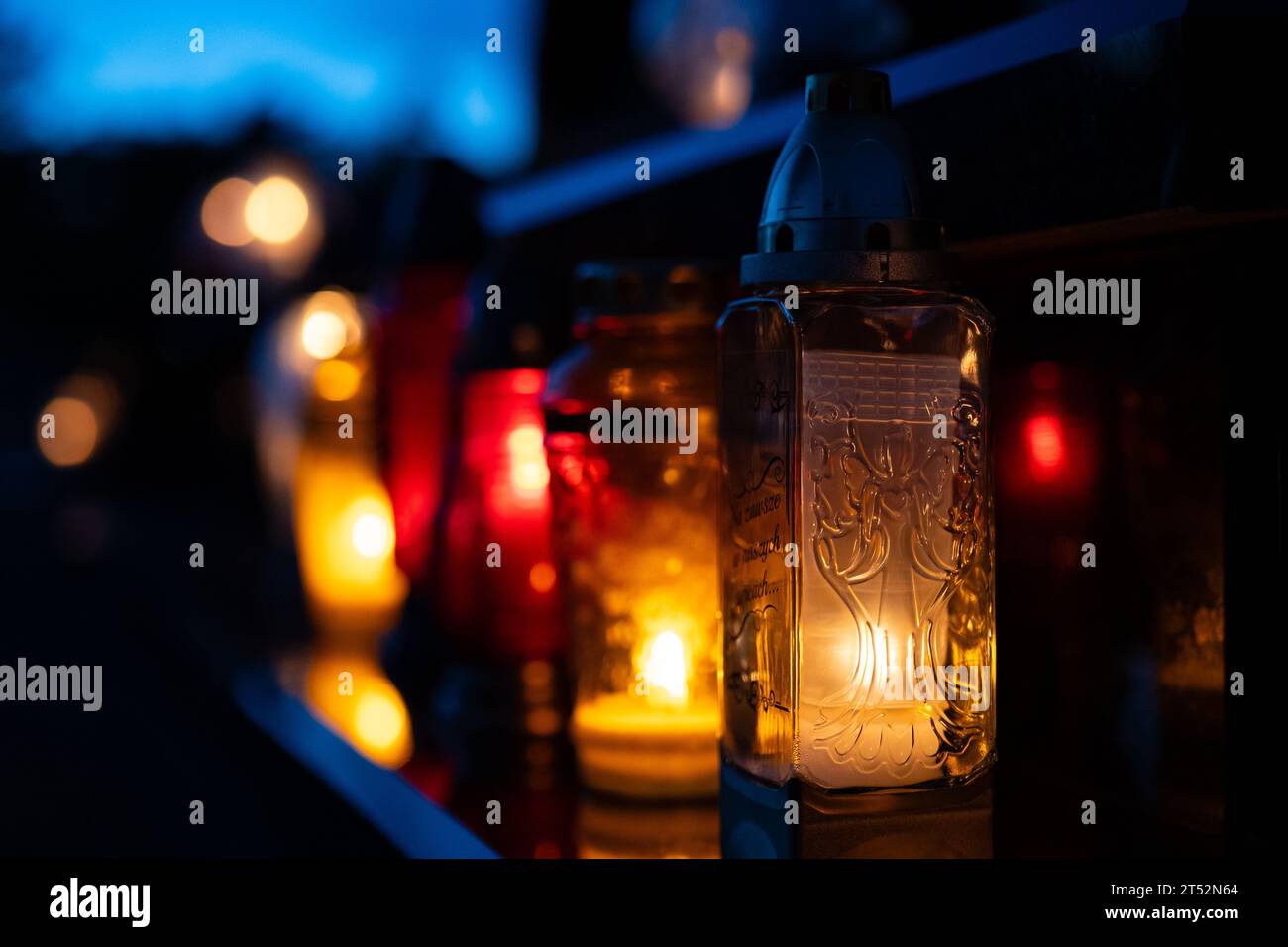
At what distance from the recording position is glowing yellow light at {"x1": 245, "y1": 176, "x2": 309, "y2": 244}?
1.79 m

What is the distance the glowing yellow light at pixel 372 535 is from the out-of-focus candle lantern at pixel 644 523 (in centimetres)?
63

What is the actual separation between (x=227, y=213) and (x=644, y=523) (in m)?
1.25

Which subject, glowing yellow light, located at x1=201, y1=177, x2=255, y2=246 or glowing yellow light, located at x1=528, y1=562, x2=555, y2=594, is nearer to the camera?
glowing yellow light, located at x1=528, y1=562, x2=555, y2=594

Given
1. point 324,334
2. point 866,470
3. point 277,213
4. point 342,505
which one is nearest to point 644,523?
point 866,470

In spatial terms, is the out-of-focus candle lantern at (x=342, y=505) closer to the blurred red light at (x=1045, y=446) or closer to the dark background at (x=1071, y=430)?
the dark background at (x=1071, y=430)

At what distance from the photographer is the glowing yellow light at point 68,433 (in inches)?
112

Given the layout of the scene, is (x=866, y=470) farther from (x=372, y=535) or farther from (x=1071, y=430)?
(x=372, y=535)

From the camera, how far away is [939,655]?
616 mm

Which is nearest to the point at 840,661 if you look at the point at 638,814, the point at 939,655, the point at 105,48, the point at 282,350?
the point at 939,655

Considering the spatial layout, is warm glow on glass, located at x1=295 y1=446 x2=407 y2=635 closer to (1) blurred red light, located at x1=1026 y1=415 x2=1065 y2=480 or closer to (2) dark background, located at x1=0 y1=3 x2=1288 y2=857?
(2) dark background, located at x1=0 y1=3 x2=1288 y2=857

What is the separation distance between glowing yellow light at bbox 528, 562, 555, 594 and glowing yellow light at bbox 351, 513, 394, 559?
511mm

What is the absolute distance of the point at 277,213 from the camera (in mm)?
1835

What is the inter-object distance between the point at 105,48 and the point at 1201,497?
154 cm

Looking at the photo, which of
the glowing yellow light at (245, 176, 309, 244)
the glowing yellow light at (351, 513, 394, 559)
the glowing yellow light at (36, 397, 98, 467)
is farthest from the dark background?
the glowing yellow light at (36, 397, 98, 467)
